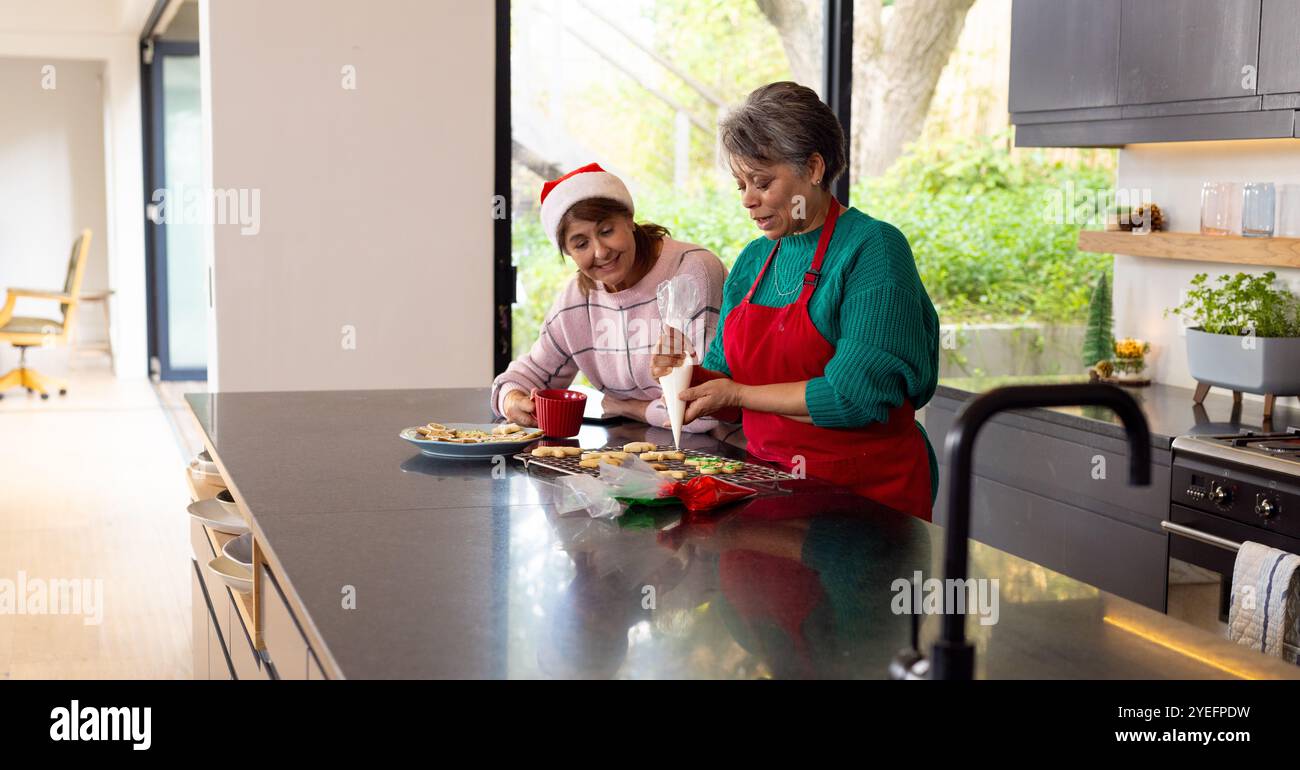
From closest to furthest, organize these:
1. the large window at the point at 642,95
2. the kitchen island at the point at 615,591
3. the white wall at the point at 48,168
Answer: the kitchen island at the point at 615,591
the large window at the point at 642,95
the white wall at the point at 48,168

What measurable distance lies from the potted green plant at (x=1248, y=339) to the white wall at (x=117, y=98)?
7.53 m

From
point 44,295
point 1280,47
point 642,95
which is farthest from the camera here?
point 44,295

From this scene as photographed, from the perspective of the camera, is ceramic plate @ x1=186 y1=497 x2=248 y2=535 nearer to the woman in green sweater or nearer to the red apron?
the woman in green sweater

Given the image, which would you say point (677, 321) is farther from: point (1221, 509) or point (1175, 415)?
point (1175, 415)

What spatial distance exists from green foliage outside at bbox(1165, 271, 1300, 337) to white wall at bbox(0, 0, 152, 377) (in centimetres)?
749

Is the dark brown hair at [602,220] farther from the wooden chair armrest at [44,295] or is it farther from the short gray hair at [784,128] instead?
the wooden chair armrest at [44,295]

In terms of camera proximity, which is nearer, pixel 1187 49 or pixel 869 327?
pixel 869 327

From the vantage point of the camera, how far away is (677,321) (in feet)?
8.34

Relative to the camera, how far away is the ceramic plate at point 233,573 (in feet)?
7.11

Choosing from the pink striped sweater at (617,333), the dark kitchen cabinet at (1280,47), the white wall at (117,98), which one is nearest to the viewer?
the pink striped sweater at (617,333)

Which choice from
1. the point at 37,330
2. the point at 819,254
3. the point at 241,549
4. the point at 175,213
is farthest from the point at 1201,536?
the point at 175,213

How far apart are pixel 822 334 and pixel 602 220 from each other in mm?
552

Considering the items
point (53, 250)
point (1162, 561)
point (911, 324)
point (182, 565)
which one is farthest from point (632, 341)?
point (53, 250)

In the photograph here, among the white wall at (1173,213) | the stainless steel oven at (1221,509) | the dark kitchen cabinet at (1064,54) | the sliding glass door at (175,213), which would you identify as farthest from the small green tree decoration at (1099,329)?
the sliding glass door at (175,213)
